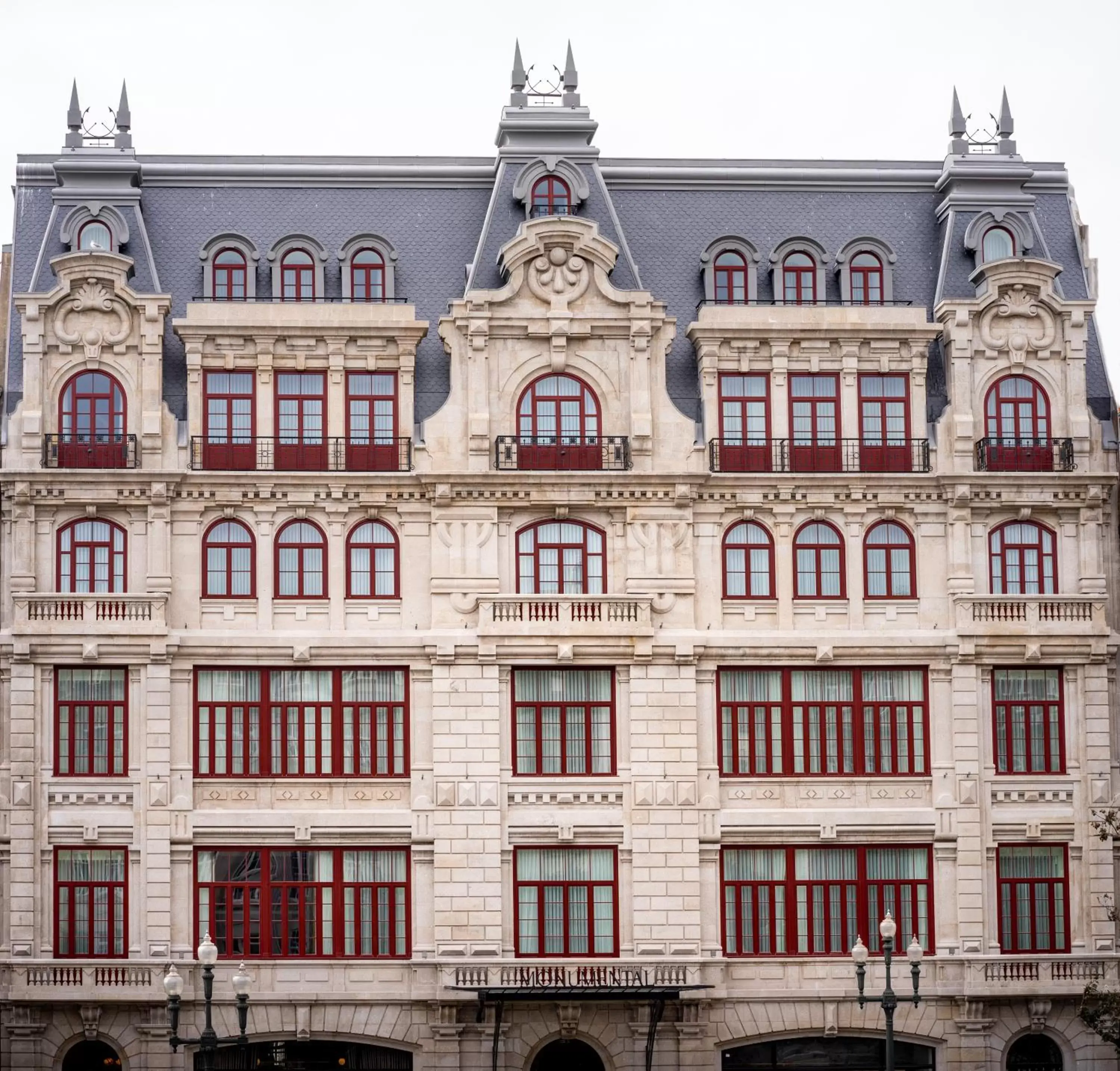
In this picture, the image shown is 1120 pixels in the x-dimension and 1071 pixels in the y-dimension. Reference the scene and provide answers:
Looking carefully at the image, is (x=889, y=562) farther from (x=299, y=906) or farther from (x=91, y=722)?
(x=91, y=722)

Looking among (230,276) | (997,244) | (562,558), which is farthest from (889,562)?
(230,276)

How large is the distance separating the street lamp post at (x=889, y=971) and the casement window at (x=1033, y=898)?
16.8 feet

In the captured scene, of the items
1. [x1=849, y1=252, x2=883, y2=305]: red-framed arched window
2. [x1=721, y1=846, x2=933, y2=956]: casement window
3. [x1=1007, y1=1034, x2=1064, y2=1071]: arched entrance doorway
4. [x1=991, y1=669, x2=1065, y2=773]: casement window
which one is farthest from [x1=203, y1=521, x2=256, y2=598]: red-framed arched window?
[x1=1007, y1=1034, x2=1064, y2=1071]: arched entrance doorway

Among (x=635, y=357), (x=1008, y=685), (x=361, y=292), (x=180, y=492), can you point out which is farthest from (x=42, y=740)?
(x=1008, y=685)

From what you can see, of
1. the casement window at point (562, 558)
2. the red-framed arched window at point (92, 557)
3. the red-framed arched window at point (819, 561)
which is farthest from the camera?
the red-framed arched window at point (819, 561)

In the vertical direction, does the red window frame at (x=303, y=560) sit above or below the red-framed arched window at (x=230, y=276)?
below

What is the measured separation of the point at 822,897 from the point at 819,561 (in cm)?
922

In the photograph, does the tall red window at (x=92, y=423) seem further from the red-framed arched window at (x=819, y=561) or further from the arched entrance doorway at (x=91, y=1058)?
the red-framed arched window at (x=819, y=561)

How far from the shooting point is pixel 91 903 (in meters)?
58.3

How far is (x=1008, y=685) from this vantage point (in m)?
61.0

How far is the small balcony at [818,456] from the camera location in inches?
2405

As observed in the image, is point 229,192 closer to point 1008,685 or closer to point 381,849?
point 381,849

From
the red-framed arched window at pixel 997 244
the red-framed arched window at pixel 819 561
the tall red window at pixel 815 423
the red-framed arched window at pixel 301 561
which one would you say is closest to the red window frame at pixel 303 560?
the red-framed arched window at pixel 301 561

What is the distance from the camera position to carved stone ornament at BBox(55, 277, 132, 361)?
60000mm
